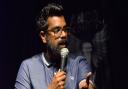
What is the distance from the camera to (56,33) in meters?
4.24

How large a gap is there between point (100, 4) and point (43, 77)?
1.39 metres

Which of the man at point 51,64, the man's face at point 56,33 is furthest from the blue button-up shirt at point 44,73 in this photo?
the man's face at point 56,33

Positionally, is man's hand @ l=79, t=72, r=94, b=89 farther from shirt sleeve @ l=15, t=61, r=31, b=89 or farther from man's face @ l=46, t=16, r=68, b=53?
shirt sleeve @ l=15, t=61, r=31, b=89

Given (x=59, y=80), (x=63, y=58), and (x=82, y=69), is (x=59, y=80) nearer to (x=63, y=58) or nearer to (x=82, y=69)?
(x=63, y=58)

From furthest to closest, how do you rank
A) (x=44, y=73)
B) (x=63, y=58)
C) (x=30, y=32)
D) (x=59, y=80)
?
1. (x=30, y=32)
2. (x=44, y=73)
3. (x=63, y=58)
4. (x=59, y=80)

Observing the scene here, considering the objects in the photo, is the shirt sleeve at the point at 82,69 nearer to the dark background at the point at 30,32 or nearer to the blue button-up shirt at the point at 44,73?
the blue button-up shirt at the point at 44,73

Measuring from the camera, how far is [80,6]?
530cm

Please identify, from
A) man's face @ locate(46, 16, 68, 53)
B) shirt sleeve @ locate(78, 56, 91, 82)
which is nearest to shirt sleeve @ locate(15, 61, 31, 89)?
man's face @ locate(46, 16, 68, 53)

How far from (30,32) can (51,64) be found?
1.10 metres

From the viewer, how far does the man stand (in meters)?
4.18

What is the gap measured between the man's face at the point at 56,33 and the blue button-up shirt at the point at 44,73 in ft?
0.59

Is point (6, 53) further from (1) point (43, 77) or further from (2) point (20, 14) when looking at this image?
(1) point (43, 77)

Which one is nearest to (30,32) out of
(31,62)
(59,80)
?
(31,62)

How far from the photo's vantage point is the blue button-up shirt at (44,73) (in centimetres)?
418
